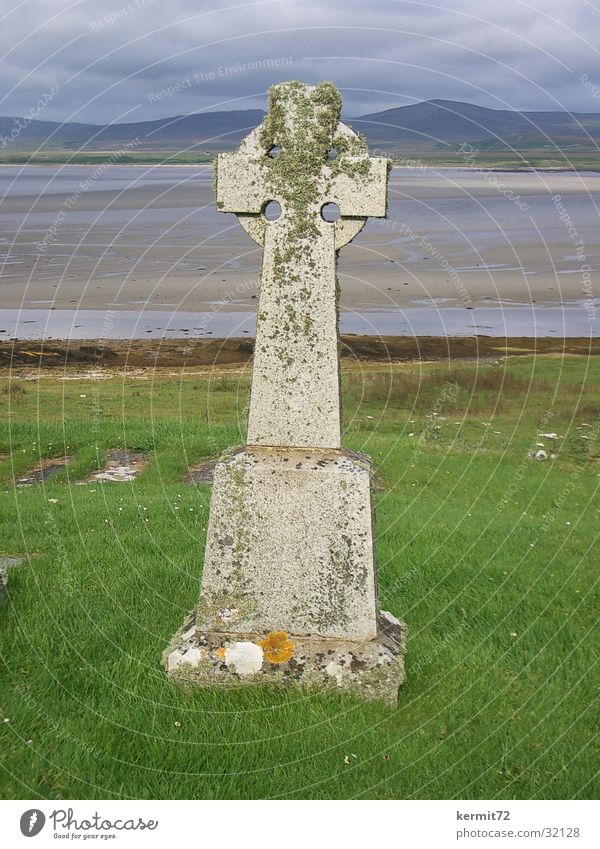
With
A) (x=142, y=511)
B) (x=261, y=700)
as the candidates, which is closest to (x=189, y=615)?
(x=261, y=700)

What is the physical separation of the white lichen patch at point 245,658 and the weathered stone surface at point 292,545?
0.45 ft

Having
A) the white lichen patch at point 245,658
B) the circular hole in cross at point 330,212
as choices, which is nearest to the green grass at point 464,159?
the circular hole in cross at point 330,212

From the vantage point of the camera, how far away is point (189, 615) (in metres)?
7.13

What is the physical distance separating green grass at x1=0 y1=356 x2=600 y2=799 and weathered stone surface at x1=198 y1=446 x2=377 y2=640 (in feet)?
1.86

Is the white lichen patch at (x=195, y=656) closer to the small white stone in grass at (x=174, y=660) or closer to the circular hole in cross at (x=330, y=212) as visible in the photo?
the small white stone in grass at (x=174, y=660)

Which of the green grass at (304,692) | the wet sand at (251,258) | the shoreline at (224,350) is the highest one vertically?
the wet sand at (251,258)

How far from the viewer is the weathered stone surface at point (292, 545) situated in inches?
249

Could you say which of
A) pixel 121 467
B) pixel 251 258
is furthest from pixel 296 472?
pixel 251 258

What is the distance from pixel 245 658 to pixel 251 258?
35911 mm

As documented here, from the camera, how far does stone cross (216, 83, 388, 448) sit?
620 centimetres

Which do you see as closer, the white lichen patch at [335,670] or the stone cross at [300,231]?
the stone cross at [300,231]

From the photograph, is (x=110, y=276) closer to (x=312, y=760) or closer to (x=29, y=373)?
(x=29, y=373)

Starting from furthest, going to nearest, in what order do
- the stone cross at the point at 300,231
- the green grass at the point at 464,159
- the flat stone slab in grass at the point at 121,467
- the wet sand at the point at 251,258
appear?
the green grass at the point at 464,159, the wet sand at the point at 251,258, the flat stone slab in grass at the point at 121,467, the stone cross at the point at 300,231

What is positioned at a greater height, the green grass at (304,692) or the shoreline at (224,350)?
the shoreline at (224,350)
